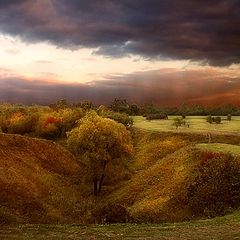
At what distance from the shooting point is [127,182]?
75.2 m

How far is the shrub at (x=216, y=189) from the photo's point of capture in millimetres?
53250

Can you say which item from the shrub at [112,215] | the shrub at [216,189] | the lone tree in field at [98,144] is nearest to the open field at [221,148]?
the shrub at [216,189]

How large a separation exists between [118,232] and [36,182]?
3416cm

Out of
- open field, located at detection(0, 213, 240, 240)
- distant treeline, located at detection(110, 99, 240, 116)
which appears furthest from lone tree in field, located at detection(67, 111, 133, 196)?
distant treeline, located at detection(110, 99, 240, 116)

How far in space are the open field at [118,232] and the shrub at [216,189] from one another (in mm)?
14017

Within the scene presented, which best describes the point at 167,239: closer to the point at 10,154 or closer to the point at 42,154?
the point at 10,154

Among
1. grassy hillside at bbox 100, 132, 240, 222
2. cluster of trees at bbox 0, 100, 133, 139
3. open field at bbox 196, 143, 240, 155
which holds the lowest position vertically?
grassy hillside at bbox 100, 132, 240, 222

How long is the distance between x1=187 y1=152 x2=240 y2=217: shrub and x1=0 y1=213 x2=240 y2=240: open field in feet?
46.0

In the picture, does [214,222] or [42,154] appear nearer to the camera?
[214,222]

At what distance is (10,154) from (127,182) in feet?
68.4

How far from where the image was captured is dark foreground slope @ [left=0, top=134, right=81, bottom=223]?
178ft

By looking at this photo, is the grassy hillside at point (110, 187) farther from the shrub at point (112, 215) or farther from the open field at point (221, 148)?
the open field at point (221, 148)

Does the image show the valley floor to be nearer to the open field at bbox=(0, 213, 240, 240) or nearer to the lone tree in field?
the open field at bbox=(0, 213, 240, 240)

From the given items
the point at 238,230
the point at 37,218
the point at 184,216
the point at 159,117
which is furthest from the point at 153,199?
the point at 159,117
